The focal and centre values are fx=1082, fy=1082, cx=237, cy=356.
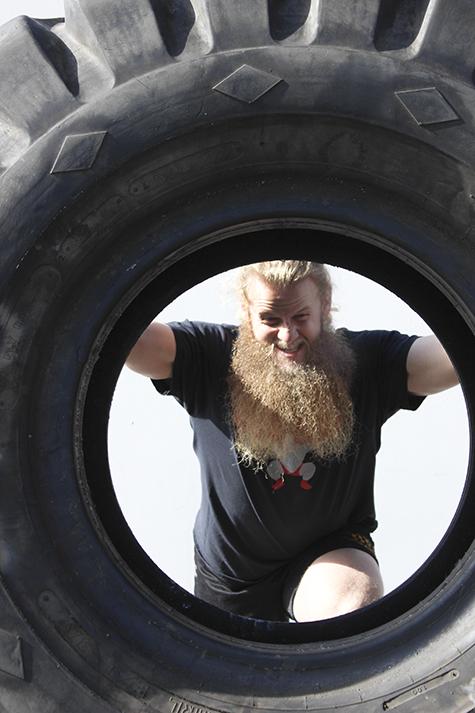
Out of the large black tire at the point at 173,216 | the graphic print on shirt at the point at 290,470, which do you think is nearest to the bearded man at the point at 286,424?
the graphic print on shirt at the point at 290,470

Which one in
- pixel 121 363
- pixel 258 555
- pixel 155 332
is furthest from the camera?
pixel 258 555

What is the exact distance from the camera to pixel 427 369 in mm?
2742

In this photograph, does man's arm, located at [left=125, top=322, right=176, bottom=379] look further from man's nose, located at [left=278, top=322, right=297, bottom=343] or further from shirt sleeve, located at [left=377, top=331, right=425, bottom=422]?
shirt sleeve, located at [left=377, top=331, right=425, bottom=422]

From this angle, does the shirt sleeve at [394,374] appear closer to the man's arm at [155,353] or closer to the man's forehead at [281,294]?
the man's forehead at [281,294]

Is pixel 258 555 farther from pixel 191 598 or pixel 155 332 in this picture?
pixel 191 598

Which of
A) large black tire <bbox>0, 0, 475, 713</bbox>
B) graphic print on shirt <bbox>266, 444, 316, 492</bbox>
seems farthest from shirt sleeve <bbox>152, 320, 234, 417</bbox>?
large black tire <bbox>0, 0, 475, 713</bbox>

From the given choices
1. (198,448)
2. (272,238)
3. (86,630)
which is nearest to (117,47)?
(272,238)

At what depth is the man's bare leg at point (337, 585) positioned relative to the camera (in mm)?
2680

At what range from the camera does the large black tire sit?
4.80 feet

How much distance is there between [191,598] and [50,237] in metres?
0.65

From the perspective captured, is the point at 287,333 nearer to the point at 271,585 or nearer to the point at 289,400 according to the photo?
the point at 289,400

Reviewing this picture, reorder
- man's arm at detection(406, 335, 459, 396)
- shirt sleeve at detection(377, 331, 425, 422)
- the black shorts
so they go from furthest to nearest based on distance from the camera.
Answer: the black shorts → shirt sleeve at detection(377, 331, 425, 422) → man's arm at detection(406, 335, 459, 396)

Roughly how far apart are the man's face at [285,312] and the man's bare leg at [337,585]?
0.57 meters

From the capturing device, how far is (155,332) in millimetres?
2805
